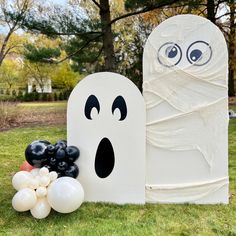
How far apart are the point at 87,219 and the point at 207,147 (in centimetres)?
133

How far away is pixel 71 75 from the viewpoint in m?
28.2

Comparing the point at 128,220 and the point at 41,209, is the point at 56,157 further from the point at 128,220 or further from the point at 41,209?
the point at 128,220

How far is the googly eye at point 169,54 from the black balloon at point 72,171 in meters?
1.33

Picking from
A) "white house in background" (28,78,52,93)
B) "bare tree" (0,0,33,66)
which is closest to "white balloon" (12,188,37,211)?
"bare tree" (0,0,33,66)

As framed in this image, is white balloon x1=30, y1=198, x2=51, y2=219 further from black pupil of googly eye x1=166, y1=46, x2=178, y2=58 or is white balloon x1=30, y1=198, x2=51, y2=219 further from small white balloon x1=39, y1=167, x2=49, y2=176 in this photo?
black pupil of googly eye x1=166, y1=46, x2=178, y2=58

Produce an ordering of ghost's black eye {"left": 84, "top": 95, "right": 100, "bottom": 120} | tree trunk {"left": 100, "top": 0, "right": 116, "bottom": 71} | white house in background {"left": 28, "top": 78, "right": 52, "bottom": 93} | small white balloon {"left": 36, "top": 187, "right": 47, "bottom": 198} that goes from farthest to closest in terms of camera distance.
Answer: white house in background {"left": 28, "top": 78, "right": 52, "bottom": 93}
tree trunk {"left": 100, "top": 0, "right": 116, "bottom": 71}
ghost's black eye {"left": 84, "top": 95, "right": 100, "bottom": 120}
small white balloon {"left": 36, "top": 187, "right": 47, "bottom": 198}

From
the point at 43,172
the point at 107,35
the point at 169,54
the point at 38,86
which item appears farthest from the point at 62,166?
the point at 38,86

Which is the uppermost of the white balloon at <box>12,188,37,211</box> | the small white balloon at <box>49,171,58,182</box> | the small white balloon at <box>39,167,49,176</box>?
the small white balloon at <box>39,167,49,176</box>

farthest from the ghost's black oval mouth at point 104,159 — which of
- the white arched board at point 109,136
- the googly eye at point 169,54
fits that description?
the googly eye at point 169,54

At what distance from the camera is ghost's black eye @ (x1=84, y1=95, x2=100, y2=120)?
128 inches

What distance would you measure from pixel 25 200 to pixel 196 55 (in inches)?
80.6

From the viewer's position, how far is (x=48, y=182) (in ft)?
9.80

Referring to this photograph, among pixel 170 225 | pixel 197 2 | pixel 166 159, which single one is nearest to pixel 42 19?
pixel 197 2

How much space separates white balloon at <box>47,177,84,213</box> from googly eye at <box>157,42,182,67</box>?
4.71 feet
